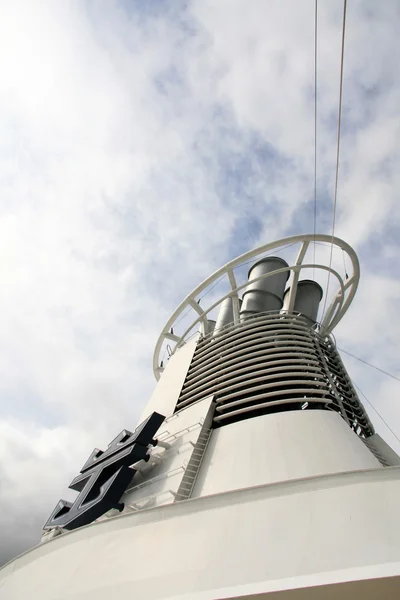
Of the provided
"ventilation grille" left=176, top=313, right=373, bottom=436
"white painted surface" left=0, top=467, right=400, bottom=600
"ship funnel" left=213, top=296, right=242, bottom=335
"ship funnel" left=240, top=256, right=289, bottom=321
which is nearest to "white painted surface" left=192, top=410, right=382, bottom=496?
"ventilation grille" left=176, top=313, right=373, bottom=436

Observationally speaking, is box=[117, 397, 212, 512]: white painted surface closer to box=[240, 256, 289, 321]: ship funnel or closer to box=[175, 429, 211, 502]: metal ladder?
box=[175, 429, 211, 502]: metal ladder

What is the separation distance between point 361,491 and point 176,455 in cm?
698

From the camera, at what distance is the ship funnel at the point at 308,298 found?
21102mm

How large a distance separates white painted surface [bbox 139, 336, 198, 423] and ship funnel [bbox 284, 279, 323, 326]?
6.35 m

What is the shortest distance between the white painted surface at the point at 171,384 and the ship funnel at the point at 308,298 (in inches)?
250

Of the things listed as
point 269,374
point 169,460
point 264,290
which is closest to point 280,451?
point 169,460

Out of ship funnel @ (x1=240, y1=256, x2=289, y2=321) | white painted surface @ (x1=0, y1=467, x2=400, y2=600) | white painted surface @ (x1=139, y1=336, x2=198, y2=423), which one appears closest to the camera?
white painted surface @ (x1=0, y1=467, x2=400, y2=600)

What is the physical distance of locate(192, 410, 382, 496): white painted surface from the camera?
920 cm

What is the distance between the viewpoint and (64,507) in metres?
12.6

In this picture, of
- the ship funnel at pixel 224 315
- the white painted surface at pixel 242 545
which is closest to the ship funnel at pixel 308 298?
the ship funnel at pixel 224 315

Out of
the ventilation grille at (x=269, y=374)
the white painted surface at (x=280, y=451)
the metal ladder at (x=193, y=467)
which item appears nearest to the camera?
the white painted surface at (x=280, y=451)

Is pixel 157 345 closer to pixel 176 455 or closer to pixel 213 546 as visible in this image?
pixel 176 455

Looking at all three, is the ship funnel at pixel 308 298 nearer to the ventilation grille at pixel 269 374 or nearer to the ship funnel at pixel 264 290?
the ship funnel at pixel 264 290

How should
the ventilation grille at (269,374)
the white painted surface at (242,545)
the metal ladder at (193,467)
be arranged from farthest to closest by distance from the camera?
the ventilation grille at (269,374) → the metal ladder at (193,467) → the white painted surface at (242,545)
